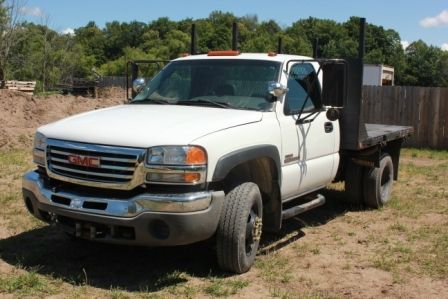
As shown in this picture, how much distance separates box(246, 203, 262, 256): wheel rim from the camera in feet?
18.1

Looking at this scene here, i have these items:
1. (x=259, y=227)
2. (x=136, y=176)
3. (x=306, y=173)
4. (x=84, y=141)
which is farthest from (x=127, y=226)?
(x=306, y=173)

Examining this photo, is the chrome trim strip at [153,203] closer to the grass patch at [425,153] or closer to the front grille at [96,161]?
the front grille at [96,161]

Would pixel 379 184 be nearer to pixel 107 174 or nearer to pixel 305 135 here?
pixel 305 135

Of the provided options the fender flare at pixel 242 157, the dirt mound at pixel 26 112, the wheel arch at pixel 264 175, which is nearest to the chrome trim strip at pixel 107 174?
the fender flare at pixel 242 157

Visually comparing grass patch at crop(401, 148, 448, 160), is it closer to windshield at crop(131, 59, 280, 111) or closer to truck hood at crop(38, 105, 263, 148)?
windshield at crop(131, 59, 280, 111)

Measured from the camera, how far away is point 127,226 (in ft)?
15.9

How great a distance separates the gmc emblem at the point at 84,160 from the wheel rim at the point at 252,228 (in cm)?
146

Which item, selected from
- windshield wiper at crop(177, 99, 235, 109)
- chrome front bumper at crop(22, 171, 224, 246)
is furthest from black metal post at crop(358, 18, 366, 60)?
chrome front bumper at crop(22, 171, 224, 246)

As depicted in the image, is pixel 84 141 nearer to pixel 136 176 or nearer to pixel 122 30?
pixel 136 176

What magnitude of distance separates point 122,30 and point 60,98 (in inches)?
3449

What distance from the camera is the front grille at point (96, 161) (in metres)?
4.83

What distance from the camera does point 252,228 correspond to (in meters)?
5.53

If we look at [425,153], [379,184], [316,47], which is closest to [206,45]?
[425,153]

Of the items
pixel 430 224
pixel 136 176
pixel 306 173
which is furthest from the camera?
pixel 430 224
